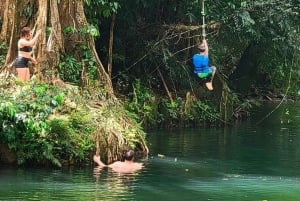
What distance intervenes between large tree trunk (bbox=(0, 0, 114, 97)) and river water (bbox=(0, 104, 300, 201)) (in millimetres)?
2622

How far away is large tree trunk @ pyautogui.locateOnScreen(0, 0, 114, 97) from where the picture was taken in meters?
14.4

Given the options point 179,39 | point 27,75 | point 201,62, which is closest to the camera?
point 27,75

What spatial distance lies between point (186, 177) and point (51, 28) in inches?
187

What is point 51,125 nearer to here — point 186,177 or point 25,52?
point 25,52

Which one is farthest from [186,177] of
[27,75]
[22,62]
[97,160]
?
[22,62]

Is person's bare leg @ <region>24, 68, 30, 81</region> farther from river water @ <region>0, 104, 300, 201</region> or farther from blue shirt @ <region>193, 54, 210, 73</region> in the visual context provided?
blue shirt @ <region>193, 54, 210, 73</region>

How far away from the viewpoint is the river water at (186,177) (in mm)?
10336

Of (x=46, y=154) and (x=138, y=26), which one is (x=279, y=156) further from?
(x=138, y=26)

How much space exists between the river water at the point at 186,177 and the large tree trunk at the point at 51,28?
262 cm

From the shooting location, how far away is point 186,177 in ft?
39.8

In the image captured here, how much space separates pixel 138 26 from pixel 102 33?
126 centimetres

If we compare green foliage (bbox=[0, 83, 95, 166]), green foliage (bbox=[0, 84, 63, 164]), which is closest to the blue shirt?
green foliage (bbox=[0, 83, 95, 166])

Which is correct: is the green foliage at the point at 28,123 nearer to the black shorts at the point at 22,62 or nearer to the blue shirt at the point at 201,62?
the black shorts at the point at 22,62

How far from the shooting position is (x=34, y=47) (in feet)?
47.1
